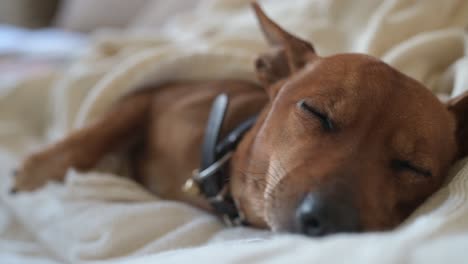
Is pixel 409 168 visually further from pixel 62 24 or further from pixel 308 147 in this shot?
pixel 62 24

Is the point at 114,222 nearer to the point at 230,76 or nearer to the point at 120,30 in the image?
the point at 230,76

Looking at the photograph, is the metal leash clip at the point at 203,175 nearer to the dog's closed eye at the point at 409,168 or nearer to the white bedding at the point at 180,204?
the white bedding at the point at 180,204

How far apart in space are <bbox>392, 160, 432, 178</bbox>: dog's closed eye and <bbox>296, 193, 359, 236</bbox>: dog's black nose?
231 mm

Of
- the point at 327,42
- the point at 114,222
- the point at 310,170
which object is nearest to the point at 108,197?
the point at 114,222

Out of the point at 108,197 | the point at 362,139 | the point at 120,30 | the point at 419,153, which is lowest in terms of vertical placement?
the point at 419,153

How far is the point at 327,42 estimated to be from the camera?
1659 mm

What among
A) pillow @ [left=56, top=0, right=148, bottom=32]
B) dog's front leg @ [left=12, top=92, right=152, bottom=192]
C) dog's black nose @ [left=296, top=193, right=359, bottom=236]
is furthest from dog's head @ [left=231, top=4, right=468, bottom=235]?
pillow @ [left=56, top=0, right=148, bottom=32]

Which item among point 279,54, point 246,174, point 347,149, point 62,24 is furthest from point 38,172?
point 62,24

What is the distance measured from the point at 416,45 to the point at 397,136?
48cm

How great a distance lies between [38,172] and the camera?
56.9 inches

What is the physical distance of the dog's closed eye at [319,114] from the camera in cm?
100

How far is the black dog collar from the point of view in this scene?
124 cm

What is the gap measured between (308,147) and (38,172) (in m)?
0.85

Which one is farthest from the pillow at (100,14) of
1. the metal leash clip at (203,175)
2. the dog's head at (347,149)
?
the dog's head at (347,149)
